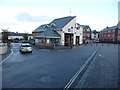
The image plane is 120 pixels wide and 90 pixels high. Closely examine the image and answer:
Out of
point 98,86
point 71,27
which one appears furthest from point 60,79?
point 71,27

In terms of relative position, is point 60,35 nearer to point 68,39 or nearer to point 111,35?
point 68,39

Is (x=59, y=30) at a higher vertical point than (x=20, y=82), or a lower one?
higher

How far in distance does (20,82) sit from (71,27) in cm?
2855

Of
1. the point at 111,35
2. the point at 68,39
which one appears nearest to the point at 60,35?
the point at 68,39

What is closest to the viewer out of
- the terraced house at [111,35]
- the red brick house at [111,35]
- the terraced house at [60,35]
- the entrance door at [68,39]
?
the terraced house at [60,35]

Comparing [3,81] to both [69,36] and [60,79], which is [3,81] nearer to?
[60,79]

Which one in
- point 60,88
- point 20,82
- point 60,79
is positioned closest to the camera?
point 60,88

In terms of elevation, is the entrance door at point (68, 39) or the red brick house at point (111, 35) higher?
the red brick house at point (111, 35)

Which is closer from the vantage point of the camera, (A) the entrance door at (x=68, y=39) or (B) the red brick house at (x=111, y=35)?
(A) the entrance door at (x=68, y=39)

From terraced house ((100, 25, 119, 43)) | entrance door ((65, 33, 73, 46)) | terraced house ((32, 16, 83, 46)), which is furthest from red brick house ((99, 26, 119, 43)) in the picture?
terraced house ((32, 16, 83, 46))

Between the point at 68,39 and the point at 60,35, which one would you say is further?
the point at 68,39

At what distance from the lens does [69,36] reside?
32.8 m

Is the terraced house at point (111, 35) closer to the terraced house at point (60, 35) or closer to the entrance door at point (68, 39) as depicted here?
the entrance door at point (68, 39)

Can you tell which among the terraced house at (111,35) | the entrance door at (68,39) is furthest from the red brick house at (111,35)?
the entrance door at (68,39)
